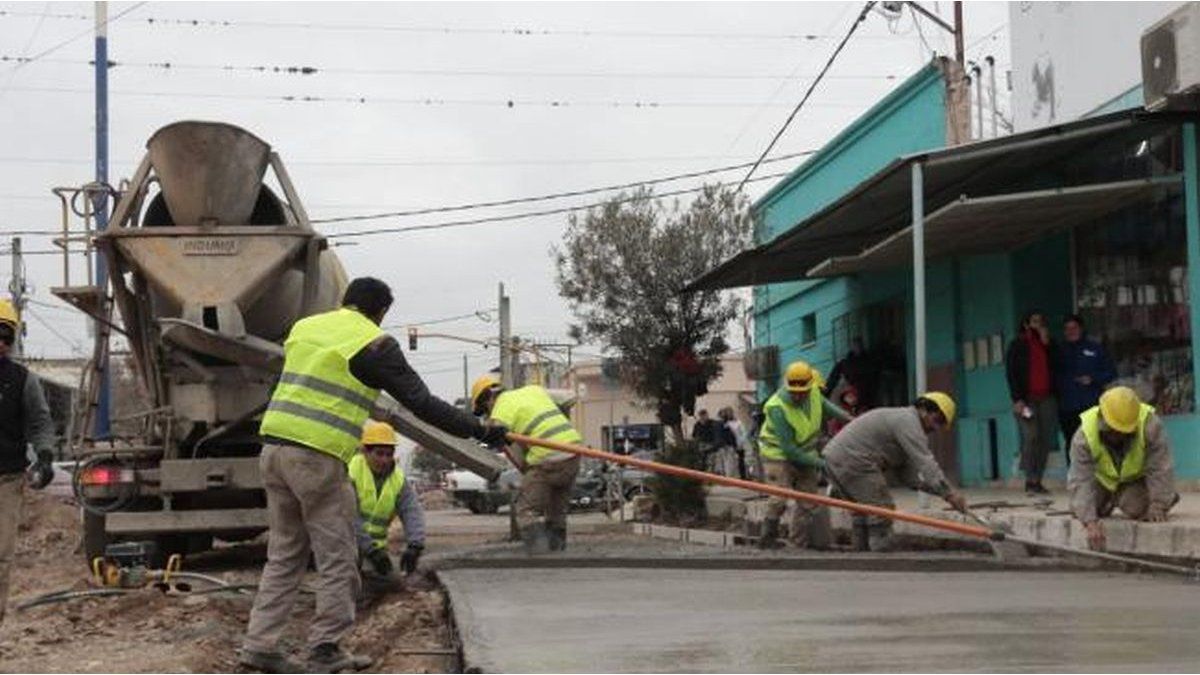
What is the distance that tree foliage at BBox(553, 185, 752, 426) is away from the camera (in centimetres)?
2541

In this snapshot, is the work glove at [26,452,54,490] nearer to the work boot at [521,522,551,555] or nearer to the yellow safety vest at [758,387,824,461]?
the work boot at [521,522,551,555]

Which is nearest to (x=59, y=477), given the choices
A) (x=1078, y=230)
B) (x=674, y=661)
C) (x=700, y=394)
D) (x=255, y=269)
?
(x=255, y=269)

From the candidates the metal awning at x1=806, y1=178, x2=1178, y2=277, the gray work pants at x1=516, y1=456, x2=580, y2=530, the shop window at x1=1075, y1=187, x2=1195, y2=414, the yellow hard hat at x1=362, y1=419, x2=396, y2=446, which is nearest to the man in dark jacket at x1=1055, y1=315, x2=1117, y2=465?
the shop window at x1=1075, y1=187, x2=1195, y2=414

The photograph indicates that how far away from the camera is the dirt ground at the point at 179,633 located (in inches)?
253

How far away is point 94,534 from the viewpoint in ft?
39.9

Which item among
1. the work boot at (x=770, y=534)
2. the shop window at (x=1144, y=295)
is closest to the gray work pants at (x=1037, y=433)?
the shop window at (x=1144, y=295)

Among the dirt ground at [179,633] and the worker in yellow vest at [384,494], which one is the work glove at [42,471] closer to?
the dirt ground at [179,633]

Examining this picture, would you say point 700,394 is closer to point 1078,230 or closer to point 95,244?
point 1078,230

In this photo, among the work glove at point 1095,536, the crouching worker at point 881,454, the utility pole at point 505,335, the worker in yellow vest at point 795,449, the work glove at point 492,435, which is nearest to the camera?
the work glove at point 492,435

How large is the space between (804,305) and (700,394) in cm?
245

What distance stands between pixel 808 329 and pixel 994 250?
30.1 ft

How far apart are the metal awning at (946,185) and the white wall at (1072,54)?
940mm

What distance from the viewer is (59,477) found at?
1897 cm

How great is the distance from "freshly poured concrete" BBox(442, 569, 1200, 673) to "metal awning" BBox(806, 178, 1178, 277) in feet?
13.9
